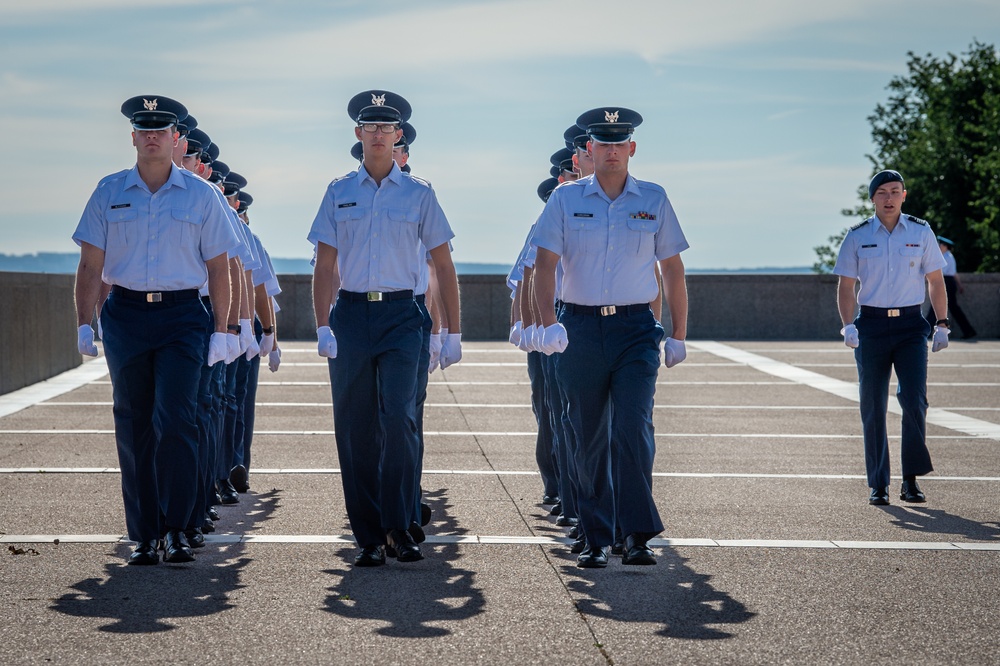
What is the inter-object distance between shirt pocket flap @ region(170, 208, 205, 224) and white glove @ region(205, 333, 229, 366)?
0.61 m

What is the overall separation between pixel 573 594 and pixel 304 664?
1.55m

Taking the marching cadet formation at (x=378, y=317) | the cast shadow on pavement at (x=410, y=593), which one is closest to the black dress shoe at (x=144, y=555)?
the marching cadet formation at (x=378, y=317)

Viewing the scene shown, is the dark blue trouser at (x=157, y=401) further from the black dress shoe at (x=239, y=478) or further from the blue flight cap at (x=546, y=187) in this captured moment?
the blue flight cap at (x=546, y=187)

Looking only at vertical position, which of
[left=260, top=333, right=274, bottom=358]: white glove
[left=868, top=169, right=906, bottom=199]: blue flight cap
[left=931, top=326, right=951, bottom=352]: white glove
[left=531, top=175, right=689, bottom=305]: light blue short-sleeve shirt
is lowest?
[left=931, top=326, right=951, bottom=352]: white glove

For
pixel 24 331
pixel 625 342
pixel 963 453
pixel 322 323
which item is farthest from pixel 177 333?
Result: pixel 24 331

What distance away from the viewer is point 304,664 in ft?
16.5

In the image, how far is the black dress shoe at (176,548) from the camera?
7.00 meters

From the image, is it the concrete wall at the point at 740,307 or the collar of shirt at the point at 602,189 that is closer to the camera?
the collar of shirt at the point at 602,189

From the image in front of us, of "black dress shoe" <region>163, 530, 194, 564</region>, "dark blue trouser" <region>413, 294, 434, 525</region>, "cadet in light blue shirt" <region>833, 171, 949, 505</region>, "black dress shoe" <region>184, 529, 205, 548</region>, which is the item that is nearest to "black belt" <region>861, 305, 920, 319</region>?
"cadet in light blue shirt" <region>833, 171, 949, 505</region>

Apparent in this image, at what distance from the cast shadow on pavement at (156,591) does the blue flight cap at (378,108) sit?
7.68ft

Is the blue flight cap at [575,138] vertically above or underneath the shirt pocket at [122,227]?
above

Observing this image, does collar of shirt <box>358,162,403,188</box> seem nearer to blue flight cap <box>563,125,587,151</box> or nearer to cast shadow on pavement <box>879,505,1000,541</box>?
blue flight cap <box>563,125,587,151</box>

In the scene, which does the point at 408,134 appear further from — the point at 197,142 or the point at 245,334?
the point at 245,334

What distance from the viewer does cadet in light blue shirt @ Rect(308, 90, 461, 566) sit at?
7129 mm
